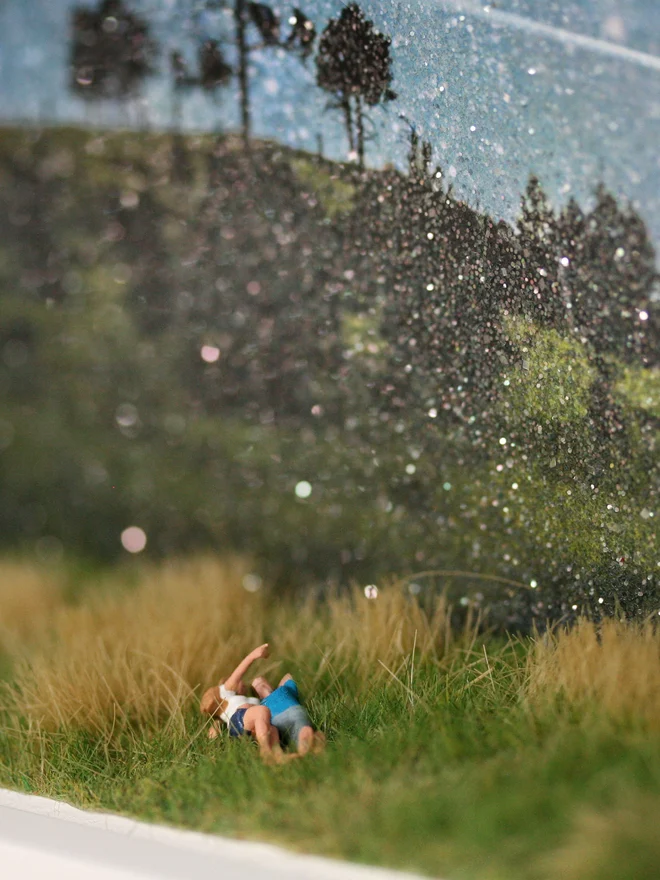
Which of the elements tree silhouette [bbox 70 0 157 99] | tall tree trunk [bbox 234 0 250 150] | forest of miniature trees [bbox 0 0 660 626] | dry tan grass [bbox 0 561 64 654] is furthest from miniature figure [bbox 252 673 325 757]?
tree silhouette [bbox 70 0 157 99]

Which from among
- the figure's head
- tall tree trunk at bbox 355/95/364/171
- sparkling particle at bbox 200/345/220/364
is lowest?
the figure's head

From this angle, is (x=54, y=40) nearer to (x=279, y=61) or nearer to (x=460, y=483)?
(x=279, y=61)

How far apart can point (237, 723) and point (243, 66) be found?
0.78 metres

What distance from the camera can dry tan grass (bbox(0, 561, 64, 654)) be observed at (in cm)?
108

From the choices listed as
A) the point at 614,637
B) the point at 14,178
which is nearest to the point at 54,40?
the point at 14,178

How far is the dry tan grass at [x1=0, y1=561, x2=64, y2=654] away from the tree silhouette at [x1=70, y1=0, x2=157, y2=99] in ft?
2.23

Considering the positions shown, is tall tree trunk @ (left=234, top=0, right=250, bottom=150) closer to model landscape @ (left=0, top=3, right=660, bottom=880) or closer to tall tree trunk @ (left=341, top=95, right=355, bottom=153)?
model landscape @ (left=0, top=3, right=660, bottom=880)

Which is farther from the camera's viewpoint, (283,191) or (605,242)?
(283,191)

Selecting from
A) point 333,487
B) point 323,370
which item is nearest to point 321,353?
point 323,370

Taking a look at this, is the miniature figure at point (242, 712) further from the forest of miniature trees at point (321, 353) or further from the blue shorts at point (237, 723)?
the forest of miniature trees at point (321, 353)

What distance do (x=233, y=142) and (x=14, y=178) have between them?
0.40 meters

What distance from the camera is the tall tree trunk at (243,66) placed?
1.08 metres

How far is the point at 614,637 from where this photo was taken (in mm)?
709

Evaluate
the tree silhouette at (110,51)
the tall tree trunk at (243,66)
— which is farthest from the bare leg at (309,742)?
the tree silhouette at (110,51)
